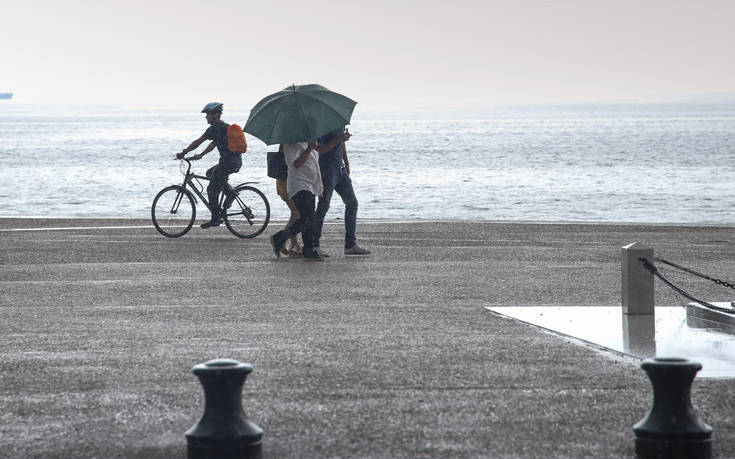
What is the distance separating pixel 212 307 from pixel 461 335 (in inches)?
104

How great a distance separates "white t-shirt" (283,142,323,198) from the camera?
46.1 feet

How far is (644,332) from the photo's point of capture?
8680mm

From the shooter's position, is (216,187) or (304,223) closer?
(304,223)

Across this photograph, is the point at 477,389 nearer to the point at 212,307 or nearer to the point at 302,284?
the point at 212,307

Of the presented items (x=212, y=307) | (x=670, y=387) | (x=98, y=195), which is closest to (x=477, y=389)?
(x=670, y=387)

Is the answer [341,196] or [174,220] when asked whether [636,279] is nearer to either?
[341,196]

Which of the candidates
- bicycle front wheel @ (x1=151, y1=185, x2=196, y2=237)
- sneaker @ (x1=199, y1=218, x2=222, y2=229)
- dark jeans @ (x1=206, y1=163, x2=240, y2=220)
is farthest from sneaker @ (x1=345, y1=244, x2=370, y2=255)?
bicycle front wheel @ (x1=151, y1=185, x2=196, y2=237)

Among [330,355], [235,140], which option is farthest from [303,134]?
[330,355]

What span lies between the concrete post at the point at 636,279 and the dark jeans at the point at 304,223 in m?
5.19

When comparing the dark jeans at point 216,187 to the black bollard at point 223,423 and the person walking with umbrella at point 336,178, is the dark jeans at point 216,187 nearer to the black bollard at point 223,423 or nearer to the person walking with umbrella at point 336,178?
the person walking with umbrella at point 336,178

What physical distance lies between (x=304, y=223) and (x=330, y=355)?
6593mm

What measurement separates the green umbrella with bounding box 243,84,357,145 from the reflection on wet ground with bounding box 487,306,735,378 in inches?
187

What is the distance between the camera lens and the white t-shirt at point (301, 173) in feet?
46.1

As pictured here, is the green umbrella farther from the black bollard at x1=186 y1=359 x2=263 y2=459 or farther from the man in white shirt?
the black bollard at x1=186 y1=359 x2=263 y2=459
